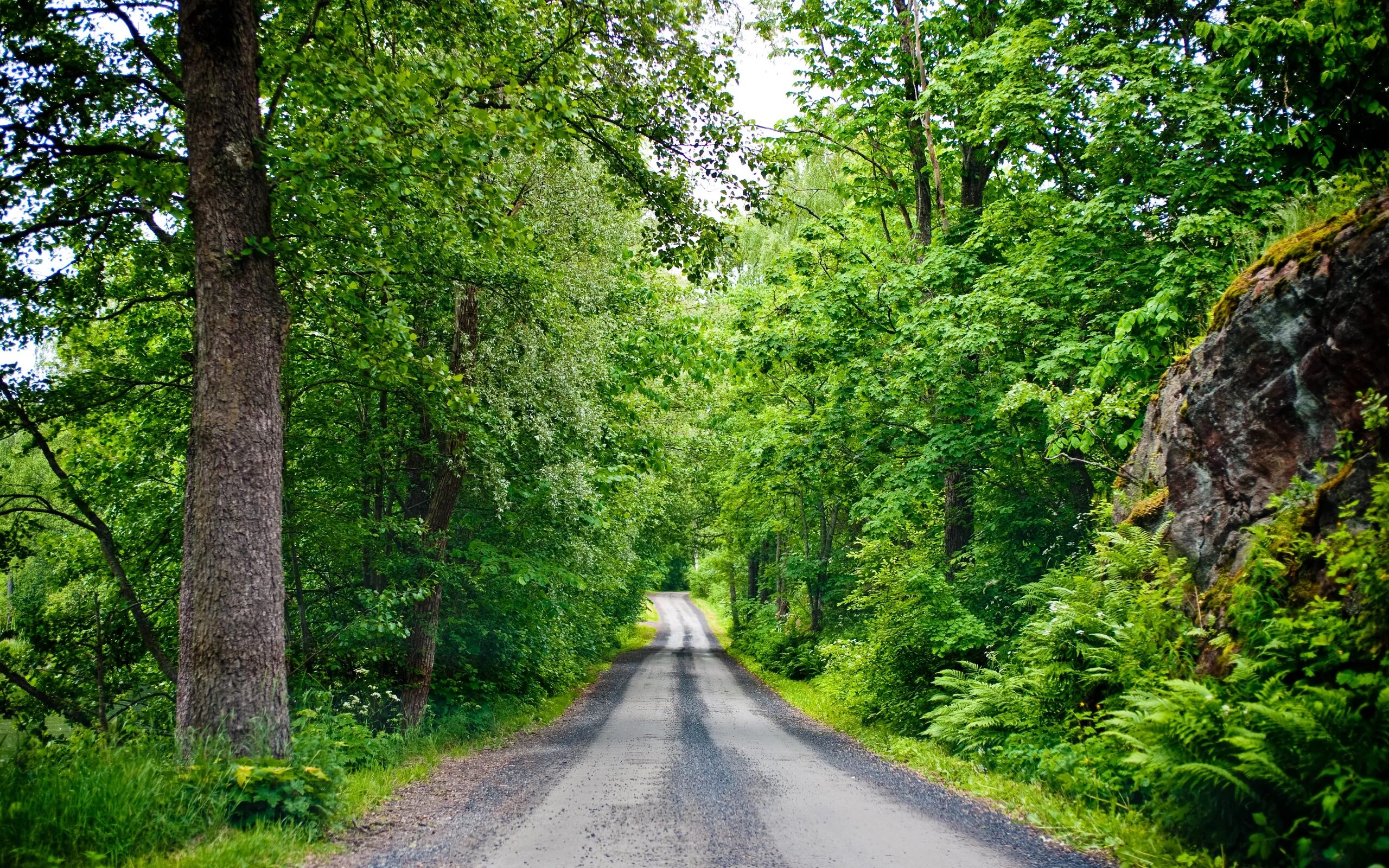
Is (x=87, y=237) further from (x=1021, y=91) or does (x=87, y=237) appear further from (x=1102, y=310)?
(x=1102, y=310)

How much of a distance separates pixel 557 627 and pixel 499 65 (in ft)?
35.5

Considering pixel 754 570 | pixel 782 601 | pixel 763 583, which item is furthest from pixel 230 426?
pixel 754 570

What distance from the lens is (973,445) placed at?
9984 mm

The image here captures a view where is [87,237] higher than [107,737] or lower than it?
higher

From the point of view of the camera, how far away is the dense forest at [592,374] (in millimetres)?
4762

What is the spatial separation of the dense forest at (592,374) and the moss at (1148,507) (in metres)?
0.05

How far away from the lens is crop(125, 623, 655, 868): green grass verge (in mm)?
4047

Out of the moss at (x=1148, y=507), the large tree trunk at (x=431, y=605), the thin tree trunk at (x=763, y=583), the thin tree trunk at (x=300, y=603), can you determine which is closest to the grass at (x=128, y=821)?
the thin tree trunk at (x=300, y=603)

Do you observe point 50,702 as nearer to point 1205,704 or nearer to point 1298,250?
point 1205,704

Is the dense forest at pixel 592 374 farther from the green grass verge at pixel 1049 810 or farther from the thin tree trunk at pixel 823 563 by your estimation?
the thin tree trunk at pixel 823 563

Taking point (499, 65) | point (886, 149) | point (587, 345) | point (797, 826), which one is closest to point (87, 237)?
point (499, 65)

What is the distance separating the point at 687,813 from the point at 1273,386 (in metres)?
5.72

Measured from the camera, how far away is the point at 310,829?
191 inches

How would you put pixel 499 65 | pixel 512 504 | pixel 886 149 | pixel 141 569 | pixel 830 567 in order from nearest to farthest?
pixel 499 65
pixel 141 569
pixel 512 504
pixel 886 149
pixel 830 567
